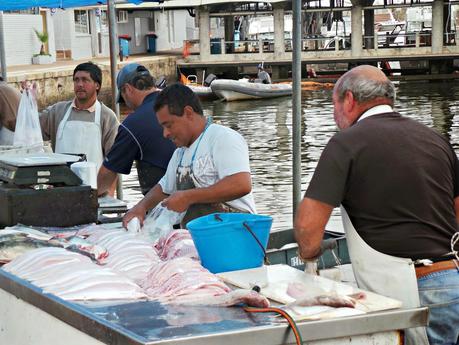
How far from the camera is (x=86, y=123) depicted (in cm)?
769

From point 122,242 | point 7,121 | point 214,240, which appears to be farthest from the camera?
point 7,121

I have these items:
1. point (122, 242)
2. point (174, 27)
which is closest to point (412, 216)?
point (122, 242)

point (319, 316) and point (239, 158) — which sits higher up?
point (239, 158)

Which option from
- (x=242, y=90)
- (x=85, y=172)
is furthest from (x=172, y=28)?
(x=85, y=172)

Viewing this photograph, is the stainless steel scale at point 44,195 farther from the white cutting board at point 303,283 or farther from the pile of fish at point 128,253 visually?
the white cutting board at point 303,283

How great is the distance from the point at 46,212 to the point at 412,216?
2.41 meters

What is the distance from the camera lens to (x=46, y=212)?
5465 mm

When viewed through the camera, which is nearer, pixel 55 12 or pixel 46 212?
pixel 46 212

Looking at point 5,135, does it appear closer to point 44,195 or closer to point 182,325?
point 44,195

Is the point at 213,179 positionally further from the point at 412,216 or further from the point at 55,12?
the point at 55,12

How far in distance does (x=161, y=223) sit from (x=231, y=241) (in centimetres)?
126

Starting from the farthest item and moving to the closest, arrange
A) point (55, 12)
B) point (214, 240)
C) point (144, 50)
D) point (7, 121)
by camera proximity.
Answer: point (144, 50)
point (55, 12)
point (7, 121)
point (214, 240)

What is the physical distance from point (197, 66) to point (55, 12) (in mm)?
7655

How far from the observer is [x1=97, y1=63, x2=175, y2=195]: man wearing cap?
6.32m
